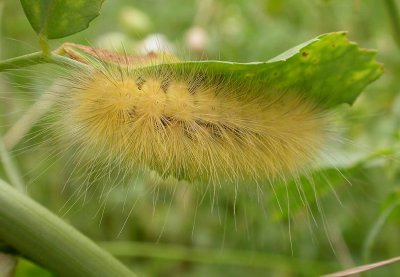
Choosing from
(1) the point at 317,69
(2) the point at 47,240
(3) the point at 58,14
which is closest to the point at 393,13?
(1) the point at 317,69

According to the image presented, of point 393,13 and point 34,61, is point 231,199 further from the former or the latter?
point 34,61

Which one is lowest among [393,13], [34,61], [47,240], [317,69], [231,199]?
[47,240]

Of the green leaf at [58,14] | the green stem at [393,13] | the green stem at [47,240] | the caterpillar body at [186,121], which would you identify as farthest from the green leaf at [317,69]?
the green stem at [393,13]

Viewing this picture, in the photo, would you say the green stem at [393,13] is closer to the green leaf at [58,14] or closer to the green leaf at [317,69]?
the green leaf at [317,69]

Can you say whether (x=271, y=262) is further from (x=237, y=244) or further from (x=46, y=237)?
(x=46, y=237)

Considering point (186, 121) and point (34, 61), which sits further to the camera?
point (186, 121)

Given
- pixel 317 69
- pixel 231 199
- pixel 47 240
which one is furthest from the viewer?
pixel 231 199
